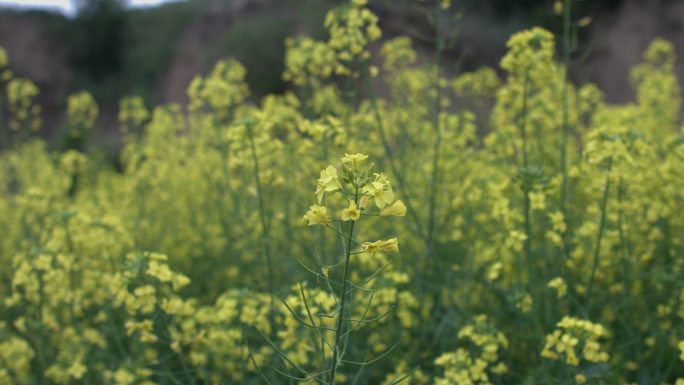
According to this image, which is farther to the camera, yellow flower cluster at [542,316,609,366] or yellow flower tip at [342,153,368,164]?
yellow flower cluster at [542,316,609,366]

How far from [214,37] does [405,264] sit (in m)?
17.9

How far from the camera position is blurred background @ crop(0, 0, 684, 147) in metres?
15.5

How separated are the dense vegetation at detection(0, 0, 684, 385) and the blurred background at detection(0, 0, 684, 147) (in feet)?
30.1

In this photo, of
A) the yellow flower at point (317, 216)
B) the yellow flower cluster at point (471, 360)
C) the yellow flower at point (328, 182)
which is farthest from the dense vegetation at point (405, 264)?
the yellow flower at point (328, 182)

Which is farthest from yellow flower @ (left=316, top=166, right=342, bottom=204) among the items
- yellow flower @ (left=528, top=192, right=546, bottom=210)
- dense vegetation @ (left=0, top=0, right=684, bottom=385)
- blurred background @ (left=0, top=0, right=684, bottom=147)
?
blurred background @ (left=0, top=0, right=684, bottom=147)

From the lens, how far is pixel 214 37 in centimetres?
2072

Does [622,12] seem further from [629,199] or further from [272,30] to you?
[629,199]

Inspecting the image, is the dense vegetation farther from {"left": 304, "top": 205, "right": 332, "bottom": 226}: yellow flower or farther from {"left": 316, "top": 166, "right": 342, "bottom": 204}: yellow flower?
{"left": 316, "top": 166, "right": 342, "bottom": 204}: yellow flower

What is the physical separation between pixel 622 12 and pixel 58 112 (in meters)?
17.6

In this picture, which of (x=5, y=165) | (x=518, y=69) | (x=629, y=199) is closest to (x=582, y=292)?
(x=629, y=199)

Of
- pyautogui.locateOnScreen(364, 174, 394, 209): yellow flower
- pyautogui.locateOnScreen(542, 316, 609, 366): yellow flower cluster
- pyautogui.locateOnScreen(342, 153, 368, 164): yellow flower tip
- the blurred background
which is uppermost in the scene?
the blurred background

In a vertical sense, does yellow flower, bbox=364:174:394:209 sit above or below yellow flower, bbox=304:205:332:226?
above

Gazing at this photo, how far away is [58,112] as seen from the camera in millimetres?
22891

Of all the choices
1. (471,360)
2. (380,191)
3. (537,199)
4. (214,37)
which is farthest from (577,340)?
(214,37)
